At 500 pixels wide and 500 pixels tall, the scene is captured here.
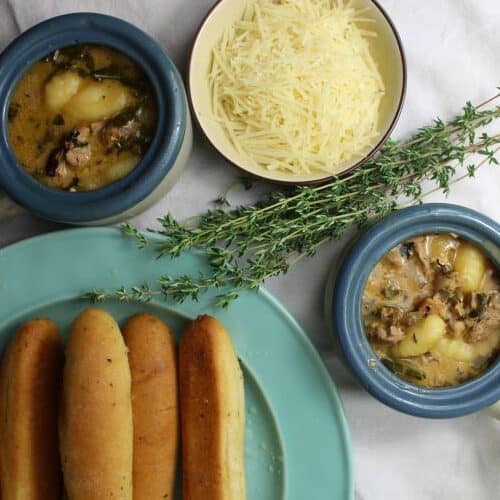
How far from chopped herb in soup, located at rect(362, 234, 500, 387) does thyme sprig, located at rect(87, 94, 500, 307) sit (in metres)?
0.14

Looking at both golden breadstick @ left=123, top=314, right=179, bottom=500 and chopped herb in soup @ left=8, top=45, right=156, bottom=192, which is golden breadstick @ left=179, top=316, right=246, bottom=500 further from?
chopped herb in soup @ left=8, top=45, right=156, bottom=192

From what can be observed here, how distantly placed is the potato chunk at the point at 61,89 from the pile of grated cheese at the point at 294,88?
337 millimetres

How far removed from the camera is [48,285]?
168 centimetres

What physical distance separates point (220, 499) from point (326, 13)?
1143 millimetres

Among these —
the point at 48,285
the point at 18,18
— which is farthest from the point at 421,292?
the point at 18,18

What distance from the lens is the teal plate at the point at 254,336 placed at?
1.68 m

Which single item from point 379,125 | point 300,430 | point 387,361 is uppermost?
point 379,125

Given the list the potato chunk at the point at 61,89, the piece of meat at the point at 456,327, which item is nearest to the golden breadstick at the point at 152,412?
the potato chunk at the point at 61,89

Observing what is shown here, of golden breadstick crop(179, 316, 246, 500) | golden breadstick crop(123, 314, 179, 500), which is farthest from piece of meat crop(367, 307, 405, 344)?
golden breadstick crop(123, 314, 179, 500)

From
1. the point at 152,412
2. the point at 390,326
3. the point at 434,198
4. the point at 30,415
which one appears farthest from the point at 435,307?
the point at 30,415

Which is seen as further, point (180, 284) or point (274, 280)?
point (274, 280)

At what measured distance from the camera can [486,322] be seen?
5.28 feet

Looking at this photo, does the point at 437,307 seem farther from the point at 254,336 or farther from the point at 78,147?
the point at 78,147

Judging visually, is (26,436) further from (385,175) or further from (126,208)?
(385,175)
